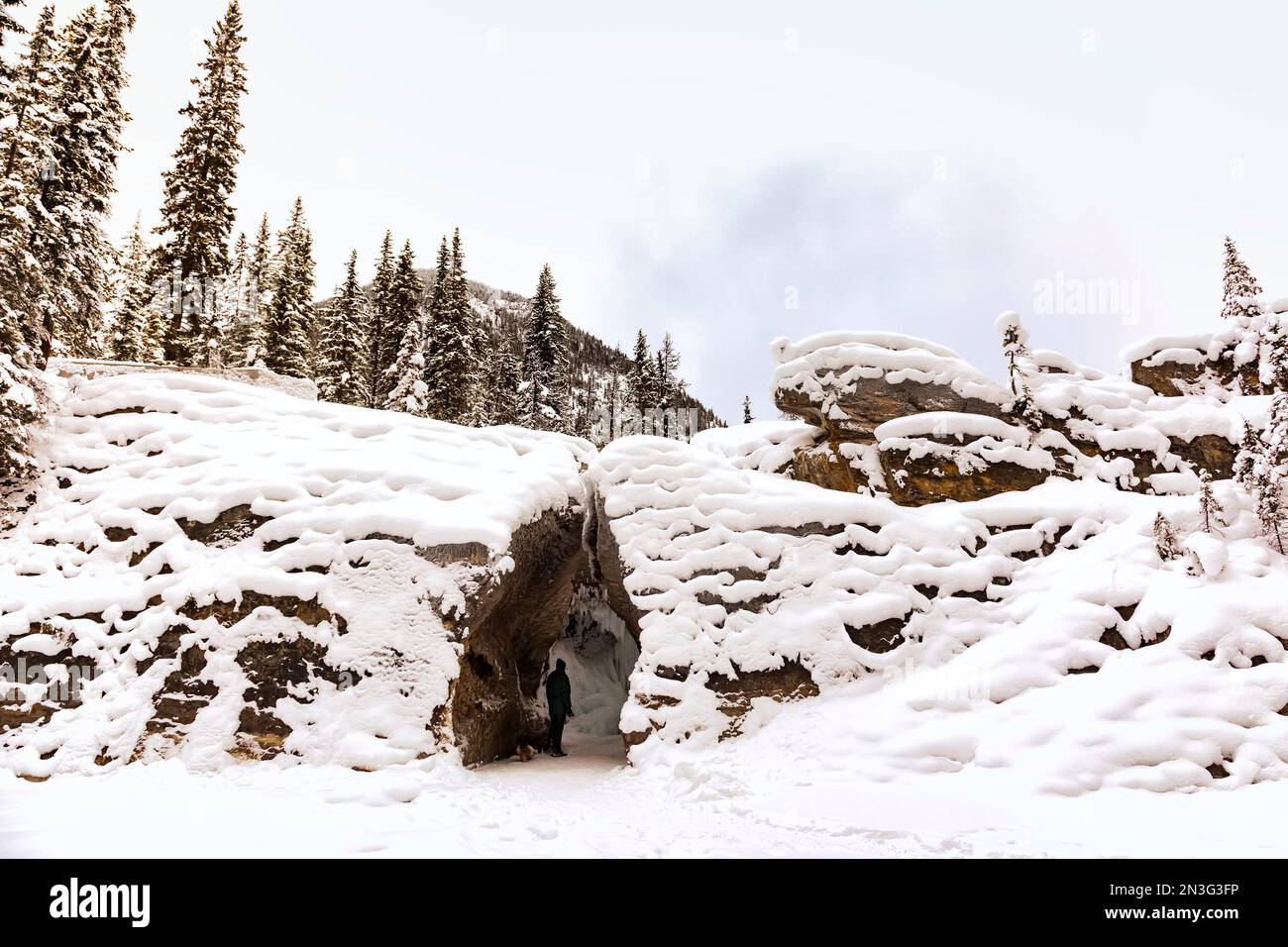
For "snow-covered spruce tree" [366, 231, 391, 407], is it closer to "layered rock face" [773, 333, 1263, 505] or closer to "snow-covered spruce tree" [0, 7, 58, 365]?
"snow-covered spruce tree" [0, 7, 58, 365]

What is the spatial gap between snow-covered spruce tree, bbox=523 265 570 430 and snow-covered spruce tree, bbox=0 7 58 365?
886 inches

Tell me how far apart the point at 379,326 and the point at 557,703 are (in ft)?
113

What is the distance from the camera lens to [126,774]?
848 centimetres

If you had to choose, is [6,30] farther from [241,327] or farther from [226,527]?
[241,327]

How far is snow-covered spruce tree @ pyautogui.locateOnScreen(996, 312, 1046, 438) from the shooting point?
14.1 m

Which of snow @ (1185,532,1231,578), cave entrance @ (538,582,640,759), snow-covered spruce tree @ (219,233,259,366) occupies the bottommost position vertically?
cave entrance @ (538,582,640,759)

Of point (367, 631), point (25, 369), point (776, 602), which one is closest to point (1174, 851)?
point (776, 602)

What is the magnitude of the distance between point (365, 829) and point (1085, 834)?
6.88 meters

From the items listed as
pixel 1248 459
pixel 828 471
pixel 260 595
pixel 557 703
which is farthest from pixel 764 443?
pixel 260 595

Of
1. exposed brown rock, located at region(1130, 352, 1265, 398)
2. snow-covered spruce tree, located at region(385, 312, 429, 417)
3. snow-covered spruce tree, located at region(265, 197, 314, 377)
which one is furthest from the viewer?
snow-covered spruce tree, located at region(265, 197, 314, 377)

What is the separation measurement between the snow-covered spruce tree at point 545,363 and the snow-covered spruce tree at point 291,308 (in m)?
13.1

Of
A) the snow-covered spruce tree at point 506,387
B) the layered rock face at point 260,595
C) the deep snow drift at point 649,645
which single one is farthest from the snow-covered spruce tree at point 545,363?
the layered rock face at point 260,595

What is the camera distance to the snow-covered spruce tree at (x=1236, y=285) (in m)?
13.8

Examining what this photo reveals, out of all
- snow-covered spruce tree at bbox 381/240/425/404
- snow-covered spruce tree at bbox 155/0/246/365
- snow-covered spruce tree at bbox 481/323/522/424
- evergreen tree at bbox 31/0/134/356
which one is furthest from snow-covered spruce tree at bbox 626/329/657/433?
evergreen tree at bbox 31/0/134/356
